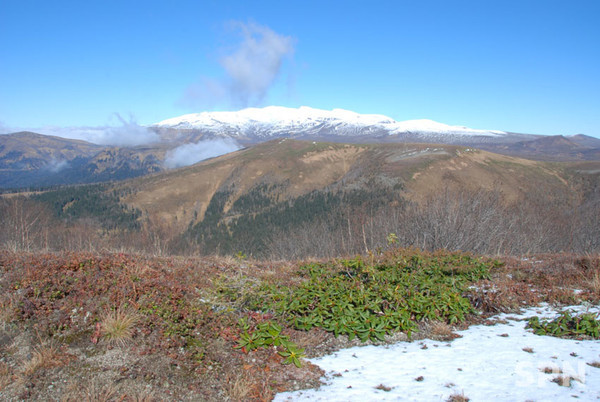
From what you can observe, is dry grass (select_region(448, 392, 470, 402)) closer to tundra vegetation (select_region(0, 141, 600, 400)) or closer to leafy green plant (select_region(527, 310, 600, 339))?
tundra vegetation (select_region(0, 141, 600, 400))

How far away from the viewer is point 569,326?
17.1 feet

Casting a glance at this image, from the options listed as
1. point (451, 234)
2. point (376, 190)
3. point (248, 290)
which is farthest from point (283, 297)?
point (376, 190)

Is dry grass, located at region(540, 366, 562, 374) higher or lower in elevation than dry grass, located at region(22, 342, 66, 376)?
lower

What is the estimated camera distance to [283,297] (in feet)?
20.4

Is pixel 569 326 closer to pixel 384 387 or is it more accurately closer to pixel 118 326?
pixel 384 387

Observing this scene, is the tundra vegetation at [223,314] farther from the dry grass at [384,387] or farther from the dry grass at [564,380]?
the dry grass at [384,387]

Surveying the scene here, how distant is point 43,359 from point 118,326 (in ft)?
2.97

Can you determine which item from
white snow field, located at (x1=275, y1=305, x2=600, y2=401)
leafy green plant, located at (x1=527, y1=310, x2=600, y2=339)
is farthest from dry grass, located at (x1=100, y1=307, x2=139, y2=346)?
leafy green plant, located at (x1=527, y1=310, x2=600, y2=339)

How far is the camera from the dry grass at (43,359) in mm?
4051

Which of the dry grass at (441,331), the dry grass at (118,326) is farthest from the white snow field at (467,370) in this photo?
the dry grass at (118,326)

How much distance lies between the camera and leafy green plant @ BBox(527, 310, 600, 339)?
196 inches

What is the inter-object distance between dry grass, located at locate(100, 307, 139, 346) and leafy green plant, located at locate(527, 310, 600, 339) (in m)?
6.21

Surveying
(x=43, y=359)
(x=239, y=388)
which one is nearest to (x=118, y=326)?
(x=43, y=359)

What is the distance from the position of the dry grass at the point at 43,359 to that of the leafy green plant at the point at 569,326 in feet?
22.6
